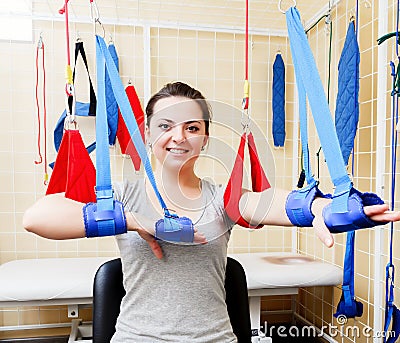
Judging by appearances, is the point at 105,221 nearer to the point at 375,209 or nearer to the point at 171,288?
the point at 171,288

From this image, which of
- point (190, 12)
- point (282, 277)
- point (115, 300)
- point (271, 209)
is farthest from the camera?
point (190, 12)

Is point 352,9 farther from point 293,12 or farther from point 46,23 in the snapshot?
point 46,23

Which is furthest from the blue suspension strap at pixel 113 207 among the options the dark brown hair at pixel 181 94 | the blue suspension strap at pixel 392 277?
the blue suspension strap at pixel 392 277

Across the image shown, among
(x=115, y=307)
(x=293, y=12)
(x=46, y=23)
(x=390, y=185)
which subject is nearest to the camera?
(x=293, y=12)

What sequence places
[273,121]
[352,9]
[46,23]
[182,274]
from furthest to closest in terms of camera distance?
[273,121]
[46,23]
[352,9]
[182,274]

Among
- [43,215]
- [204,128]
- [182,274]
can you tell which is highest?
[204,128]

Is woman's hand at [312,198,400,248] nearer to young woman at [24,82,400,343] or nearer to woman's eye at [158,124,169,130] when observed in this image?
young woman at [24,82,400,343]

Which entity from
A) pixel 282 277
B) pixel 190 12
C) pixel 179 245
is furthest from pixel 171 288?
pixel 190 12

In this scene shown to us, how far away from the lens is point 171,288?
107 cm

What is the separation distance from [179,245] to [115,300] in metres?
0.45

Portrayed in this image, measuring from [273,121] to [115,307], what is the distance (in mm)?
1367

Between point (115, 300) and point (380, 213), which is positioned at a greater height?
point (380, 213)

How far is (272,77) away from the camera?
7.94 feet

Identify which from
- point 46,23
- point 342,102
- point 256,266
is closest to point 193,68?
point 46,23
